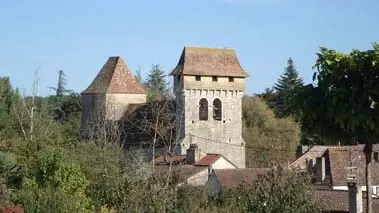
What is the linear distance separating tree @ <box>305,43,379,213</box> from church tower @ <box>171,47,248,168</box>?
5081 centimetres

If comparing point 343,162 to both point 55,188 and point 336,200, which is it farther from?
point 55,188

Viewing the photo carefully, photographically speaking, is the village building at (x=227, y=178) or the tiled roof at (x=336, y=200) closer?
the tiled roof at (x=336, y=200)

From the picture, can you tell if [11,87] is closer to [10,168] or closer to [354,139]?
[10,168]

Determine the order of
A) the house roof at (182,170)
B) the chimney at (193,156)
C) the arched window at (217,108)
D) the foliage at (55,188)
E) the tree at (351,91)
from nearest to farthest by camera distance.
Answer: the tree at (351,91)
the foliage at (55,188)
the house roof at (182,170)
the chimney at (193,156)
the arched window at (217,108)

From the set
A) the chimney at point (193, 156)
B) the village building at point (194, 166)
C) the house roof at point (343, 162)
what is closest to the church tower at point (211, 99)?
the village building at point (194, 166)

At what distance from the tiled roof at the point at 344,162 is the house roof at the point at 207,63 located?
1769 centimetres

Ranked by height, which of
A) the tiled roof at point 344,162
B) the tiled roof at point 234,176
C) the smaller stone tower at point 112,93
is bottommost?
the tiled roof at point 234,176

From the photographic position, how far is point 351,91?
13047 mm

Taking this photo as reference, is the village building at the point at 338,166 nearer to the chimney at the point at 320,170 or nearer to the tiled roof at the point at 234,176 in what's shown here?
the chimney at the point at 320,170

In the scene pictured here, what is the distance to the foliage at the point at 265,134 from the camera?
A: 70.8 m

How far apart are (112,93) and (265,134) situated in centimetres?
1684

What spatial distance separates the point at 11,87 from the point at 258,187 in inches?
1729

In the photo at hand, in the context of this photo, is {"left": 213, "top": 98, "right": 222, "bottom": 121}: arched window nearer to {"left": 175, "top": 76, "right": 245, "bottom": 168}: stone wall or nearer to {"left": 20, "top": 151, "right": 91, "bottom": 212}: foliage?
{"left": 175, "top": 76, "right": 245, "bottom": 168}: stone wall

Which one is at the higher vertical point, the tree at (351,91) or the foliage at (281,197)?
the tree at (351,91)
